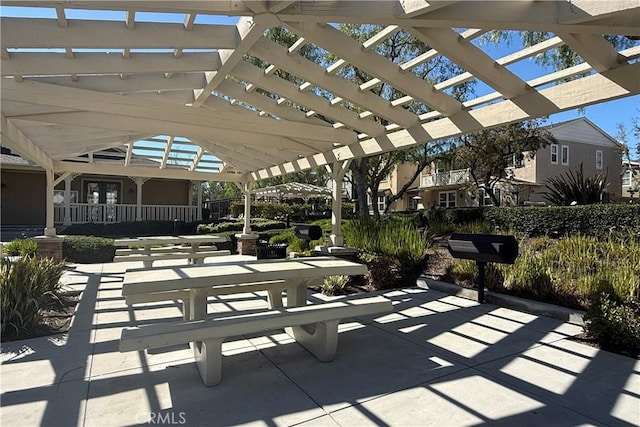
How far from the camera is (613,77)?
3.80 metres

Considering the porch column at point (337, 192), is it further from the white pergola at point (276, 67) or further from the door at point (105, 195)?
the door at point (105, 195)

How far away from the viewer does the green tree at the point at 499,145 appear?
15632 mm

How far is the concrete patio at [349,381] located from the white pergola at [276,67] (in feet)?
9.10

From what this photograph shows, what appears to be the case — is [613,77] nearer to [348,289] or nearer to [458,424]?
[458,424]

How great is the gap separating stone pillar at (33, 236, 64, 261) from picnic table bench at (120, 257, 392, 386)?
6.90 meters

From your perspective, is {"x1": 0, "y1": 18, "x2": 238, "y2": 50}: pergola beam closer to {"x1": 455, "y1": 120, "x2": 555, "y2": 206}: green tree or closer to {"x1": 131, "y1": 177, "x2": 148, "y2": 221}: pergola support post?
{"x1": 455, "y1": 120, "x2": 555, "y2": 206}: green tree

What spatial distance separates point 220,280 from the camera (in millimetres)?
3955

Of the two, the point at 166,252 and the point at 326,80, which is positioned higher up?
the point at 326,80

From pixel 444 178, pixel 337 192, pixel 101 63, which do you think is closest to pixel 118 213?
pixel 337 192

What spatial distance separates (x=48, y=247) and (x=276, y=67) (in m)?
8.32

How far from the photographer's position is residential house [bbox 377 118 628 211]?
75.1ft

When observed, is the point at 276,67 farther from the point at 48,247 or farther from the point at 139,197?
the point at 139,197

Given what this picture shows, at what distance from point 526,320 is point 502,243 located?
43.5 inches

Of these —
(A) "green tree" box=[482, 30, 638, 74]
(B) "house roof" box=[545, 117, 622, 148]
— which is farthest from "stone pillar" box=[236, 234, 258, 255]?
(B) "house roof" box=[545, 117, 622, 148]
